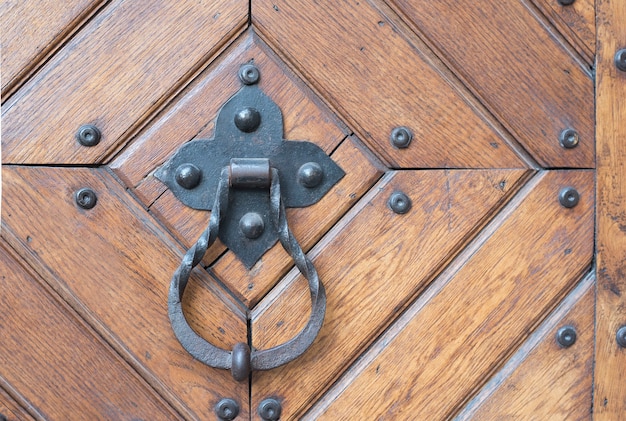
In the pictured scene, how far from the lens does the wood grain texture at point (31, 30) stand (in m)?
0.93

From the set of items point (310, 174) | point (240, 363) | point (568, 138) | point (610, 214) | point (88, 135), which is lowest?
point (610, 214)

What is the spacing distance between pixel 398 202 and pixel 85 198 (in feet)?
1.39

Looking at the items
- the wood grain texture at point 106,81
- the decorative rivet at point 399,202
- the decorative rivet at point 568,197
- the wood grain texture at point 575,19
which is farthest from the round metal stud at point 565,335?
the wood grain texture at point 106,81

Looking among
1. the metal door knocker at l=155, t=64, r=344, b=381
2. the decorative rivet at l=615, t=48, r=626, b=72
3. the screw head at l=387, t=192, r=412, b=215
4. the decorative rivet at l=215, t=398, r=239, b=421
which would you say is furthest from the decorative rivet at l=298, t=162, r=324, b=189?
the decorative rivet at l=615, t=48, r=626, b=72

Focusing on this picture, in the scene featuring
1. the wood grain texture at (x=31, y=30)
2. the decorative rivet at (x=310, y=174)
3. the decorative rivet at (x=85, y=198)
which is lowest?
the decorative rivet at (x=310, y=174)

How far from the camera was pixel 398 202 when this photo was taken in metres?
0.98

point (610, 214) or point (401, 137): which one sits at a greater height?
point (401, 137)

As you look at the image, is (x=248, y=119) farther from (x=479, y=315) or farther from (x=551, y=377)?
(x=551, y=377)

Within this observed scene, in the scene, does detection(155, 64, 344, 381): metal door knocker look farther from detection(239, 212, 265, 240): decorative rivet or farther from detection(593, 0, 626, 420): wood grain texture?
detection(593, 0, 626, 420): wood grain texture

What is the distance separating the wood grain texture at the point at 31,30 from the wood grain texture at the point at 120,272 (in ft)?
0.43

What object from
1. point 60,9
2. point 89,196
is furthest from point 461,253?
point 60,9

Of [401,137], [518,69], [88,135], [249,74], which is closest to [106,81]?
[88,135]

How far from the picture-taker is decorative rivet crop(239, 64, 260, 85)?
3.13ft

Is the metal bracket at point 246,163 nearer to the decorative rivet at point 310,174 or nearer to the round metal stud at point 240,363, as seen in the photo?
the decorative rivet at point 310,174
